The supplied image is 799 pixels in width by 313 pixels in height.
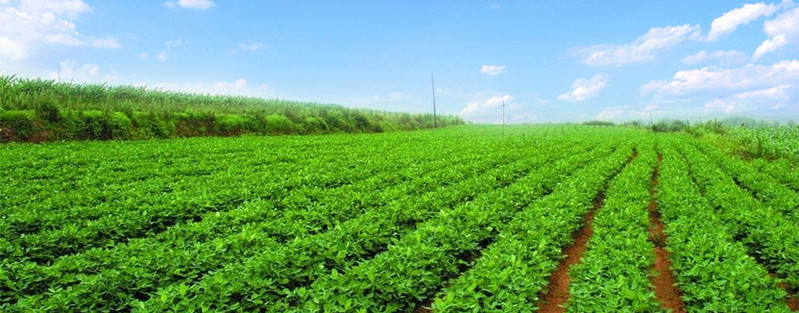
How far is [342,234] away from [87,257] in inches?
143

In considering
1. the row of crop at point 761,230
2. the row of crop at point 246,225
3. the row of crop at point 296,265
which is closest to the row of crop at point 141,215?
the row of crop at point 246,225

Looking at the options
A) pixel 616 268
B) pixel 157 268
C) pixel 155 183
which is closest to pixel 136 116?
pixel 155 183

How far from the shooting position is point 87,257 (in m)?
6.50

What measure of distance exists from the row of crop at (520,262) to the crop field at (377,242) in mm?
37

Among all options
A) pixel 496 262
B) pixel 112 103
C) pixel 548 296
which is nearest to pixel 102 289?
pixel 496 262

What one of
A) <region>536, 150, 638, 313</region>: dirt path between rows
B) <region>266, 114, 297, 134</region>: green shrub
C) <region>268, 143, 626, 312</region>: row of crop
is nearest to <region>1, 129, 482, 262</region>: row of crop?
<region>268, 143, 626, 312</region>: row of crop

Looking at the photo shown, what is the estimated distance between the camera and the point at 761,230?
8.28 metres

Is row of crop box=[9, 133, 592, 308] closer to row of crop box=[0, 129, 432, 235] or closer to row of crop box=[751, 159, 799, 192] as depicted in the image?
row of crop box=[0, 129, 432, 235]

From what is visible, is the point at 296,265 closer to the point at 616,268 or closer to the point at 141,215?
the point at 616,268

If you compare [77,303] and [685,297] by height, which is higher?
[77,303]

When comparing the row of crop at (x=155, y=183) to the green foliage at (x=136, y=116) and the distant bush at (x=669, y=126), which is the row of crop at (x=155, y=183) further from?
the distant bush at (x=669, y=126)

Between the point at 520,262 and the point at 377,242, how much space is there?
2482 mm

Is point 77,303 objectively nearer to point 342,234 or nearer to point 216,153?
point 342,234

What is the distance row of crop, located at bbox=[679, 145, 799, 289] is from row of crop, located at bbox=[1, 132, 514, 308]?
23.1 feet
